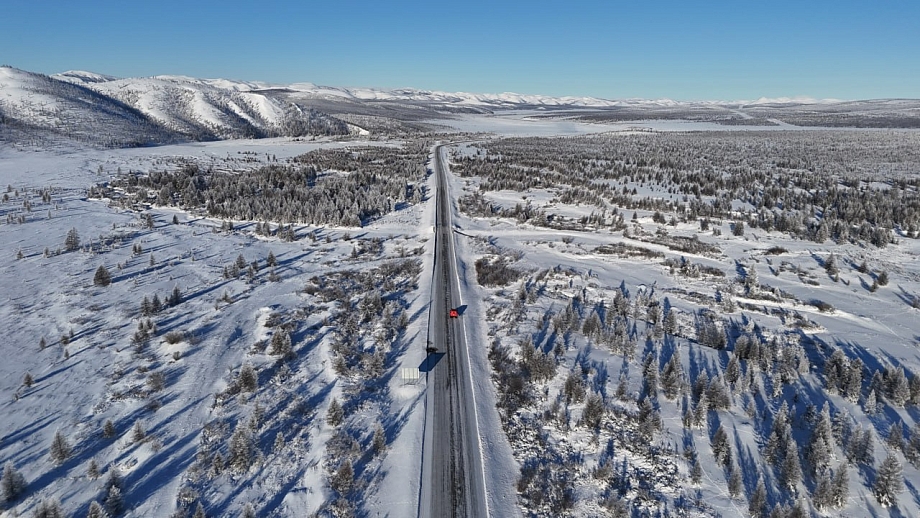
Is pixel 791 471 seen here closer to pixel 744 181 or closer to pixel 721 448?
pixel 721 448

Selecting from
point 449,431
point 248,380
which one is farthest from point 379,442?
point 248,380

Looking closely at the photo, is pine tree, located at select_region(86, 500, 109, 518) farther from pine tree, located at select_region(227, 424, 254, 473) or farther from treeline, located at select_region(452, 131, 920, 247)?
treeline, located at select_region(452, 131, 920, 247)

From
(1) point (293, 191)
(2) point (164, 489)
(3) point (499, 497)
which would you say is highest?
(1) point (293, 191)

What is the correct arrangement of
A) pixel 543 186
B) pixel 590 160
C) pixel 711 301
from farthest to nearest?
1. pixel 590 160
2. pixel 543 186
3. pixel 711 301

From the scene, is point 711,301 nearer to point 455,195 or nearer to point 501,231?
point 501,231

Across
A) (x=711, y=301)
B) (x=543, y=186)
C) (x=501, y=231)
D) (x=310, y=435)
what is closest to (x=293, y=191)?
(x=501, y=231)

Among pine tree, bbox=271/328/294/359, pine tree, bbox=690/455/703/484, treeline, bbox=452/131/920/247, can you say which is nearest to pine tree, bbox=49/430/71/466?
pine tree, bbox=271/328/294/359

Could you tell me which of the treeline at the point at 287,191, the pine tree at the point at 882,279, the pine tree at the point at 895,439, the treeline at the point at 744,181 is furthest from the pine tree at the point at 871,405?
the treeline at the point at 287,191
